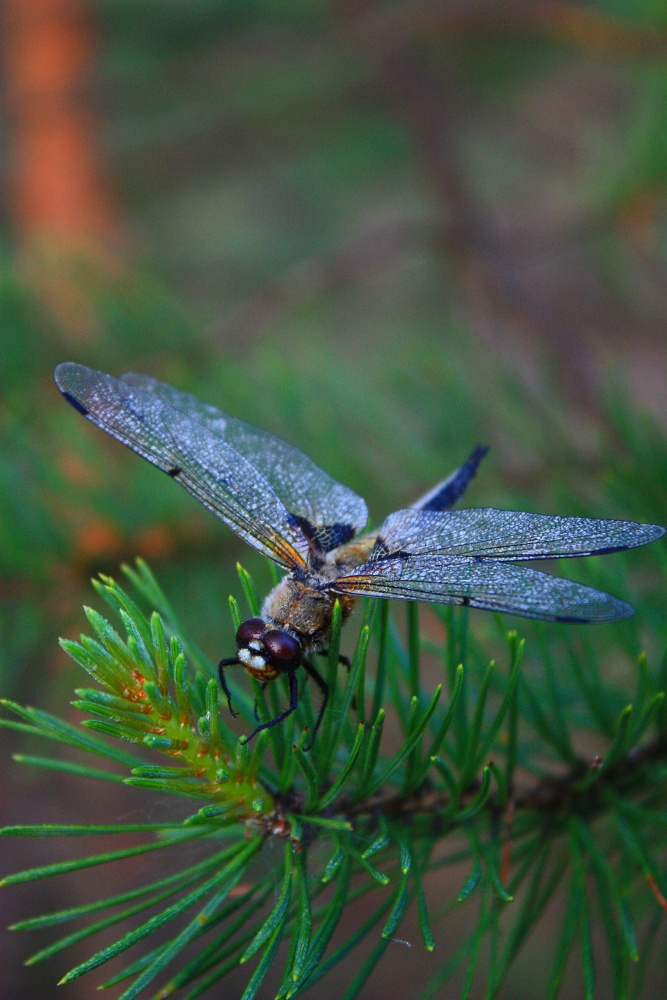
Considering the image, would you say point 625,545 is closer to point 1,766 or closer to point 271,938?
point 271,938

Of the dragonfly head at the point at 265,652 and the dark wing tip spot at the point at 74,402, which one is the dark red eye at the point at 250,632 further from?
the dark wing tip spot at the point at 74,402

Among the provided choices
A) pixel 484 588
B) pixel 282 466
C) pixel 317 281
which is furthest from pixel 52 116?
pixel 484 588

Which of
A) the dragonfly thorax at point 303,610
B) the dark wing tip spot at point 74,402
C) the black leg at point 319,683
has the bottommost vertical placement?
the black leg at point 319,683

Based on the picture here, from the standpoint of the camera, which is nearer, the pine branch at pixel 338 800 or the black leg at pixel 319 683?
the pine branch at pixel 338 800

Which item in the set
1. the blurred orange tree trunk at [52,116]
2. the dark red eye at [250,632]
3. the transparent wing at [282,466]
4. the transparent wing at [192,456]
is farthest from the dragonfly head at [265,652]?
the blurred orange tree trunk at [52,116]

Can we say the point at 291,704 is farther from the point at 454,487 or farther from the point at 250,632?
the point at 454,487

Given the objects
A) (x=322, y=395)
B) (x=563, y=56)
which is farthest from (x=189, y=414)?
(x=563, y=56)

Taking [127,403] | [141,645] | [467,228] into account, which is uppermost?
[467,228]
